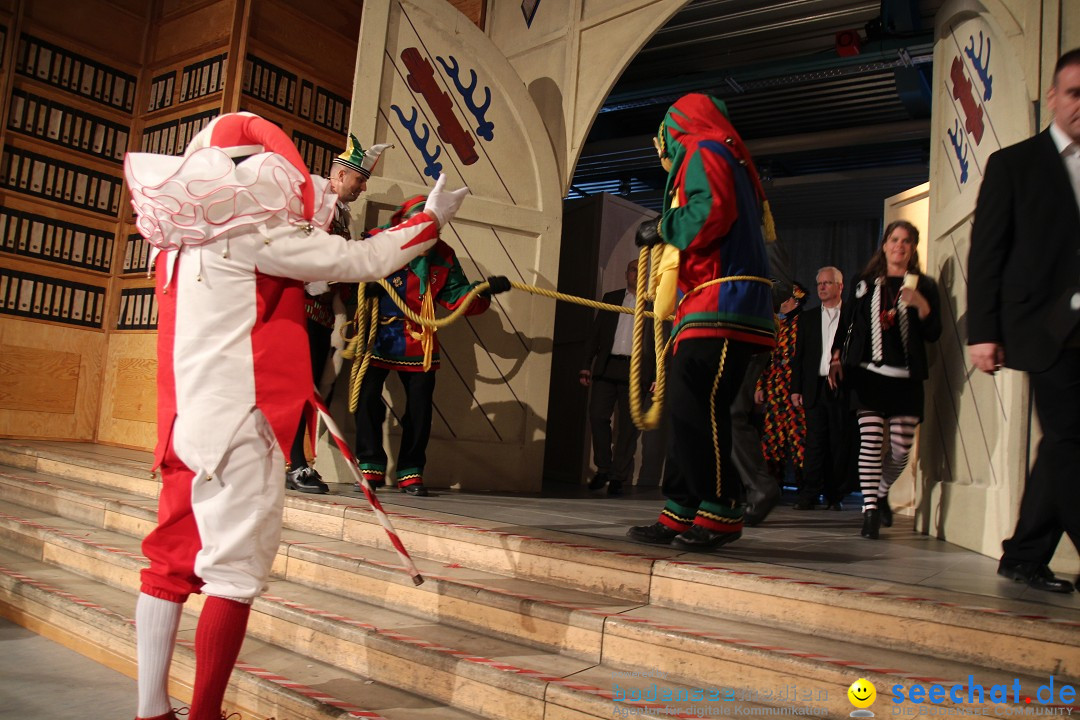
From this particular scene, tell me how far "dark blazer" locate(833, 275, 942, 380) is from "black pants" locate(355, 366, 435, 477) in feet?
6.55

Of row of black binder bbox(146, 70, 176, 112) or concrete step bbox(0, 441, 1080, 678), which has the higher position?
row of black binder bbox(146, 70, 176, 112)

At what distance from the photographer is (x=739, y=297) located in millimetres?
2598

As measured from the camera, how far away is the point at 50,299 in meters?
6.20

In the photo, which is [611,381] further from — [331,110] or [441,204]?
[441,204]

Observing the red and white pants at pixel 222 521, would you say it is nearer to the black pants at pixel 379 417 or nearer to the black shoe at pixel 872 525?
the black pants at pixel 379 417

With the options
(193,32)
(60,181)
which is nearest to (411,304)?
(193,32)

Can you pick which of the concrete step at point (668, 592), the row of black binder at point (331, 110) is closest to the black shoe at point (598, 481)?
the concrete step at point (668, 592)

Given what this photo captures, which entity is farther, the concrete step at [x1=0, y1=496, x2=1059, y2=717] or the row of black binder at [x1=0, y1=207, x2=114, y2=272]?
the row of black binder at [x1=0, y1=207, x2=114, y2=272]

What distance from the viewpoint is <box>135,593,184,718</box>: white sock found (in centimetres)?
171

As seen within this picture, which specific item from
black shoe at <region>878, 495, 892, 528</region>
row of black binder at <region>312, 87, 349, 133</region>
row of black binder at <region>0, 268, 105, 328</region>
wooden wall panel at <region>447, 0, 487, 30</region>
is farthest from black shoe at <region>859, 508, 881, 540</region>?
row of black binder at <region>0, 268, 105, 328</region>

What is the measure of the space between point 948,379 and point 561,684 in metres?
2.53

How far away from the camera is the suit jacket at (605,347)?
18.1 feet

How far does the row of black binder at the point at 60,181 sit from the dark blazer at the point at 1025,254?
6.39m

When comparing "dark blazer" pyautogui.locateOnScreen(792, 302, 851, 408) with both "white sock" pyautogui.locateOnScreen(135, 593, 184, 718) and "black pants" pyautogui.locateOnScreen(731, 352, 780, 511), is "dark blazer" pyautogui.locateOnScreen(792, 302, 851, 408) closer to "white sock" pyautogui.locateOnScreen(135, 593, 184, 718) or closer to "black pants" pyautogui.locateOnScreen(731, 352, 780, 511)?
"black pants" pyautogui.locateOnScreen(731, 352, 780, 511)
